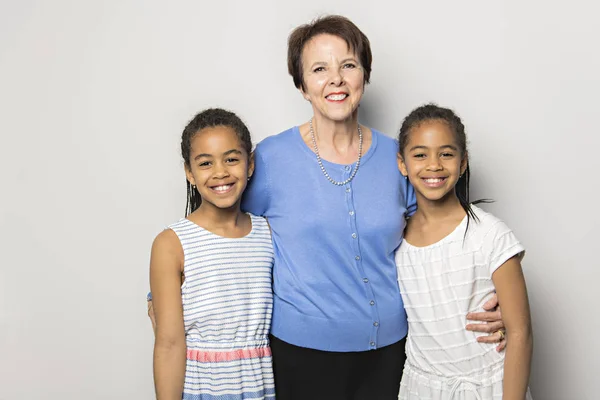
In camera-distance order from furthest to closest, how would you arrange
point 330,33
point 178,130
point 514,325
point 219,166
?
point 178,130, point 330,33, point 219,166, point 514,325

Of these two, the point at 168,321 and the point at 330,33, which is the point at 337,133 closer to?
the point at 330,33

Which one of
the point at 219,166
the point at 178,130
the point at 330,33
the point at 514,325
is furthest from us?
the point at 178,130

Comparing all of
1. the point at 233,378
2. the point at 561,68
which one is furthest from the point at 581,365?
the point at 233,378

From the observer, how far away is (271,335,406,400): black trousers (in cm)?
212

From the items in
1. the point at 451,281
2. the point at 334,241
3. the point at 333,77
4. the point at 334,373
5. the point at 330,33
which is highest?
the point at 330,33

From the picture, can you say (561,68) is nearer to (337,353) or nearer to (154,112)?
(337,353)

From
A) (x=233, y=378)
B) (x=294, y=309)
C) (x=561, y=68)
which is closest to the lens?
(x=233, y=378)

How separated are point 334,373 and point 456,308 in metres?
0.41

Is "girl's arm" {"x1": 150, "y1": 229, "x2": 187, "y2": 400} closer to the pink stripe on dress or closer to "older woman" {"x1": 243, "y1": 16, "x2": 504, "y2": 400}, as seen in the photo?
the pink stripe on dress

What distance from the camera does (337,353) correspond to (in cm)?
212

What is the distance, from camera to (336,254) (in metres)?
2.13

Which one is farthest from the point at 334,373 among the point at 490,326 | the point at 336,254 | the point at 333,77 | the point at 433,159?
the point at 333,77

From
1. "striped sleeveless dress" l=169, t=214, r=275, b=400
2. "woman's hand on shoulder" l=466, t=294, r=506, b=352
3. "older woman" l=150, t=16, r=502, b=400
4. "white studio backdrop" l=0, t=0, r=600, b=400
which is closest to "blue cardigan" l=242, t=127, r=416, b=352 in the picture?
"older woman" l=150, t=16, r=502, b=400

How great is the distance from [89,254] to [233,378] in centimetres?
116
